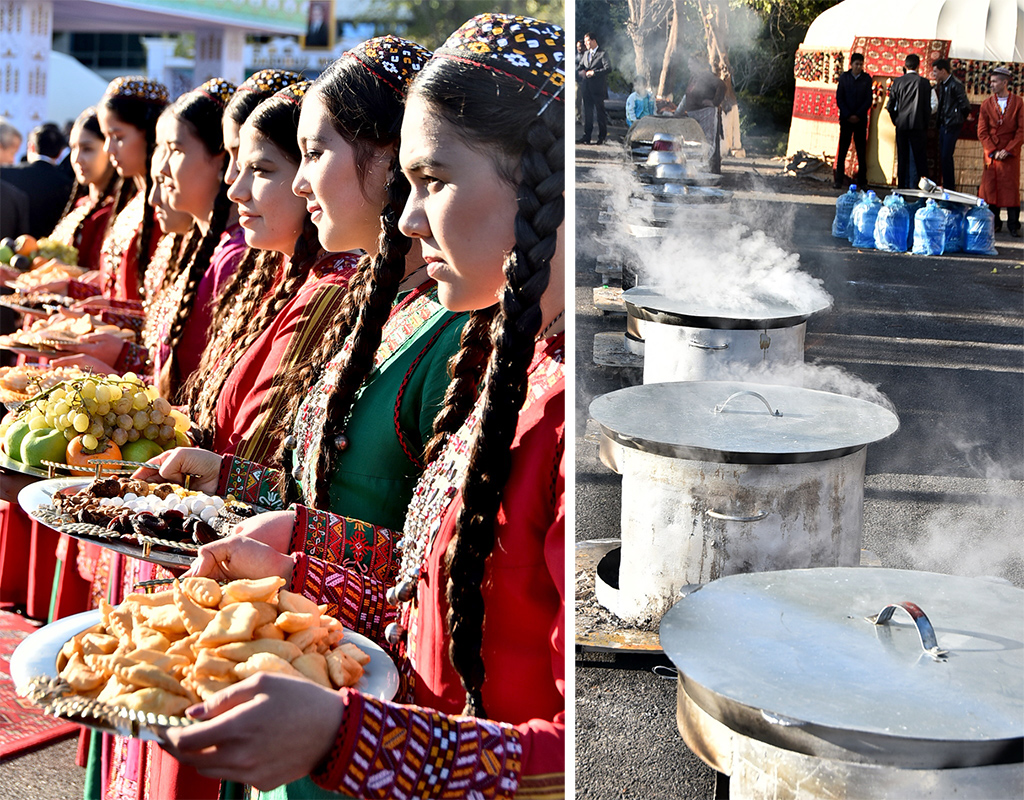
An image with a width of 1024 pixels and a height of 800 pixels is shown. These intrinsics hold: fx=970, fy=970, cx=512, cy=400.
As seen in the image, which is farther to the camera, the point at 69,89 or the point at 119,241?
the point at 69,89

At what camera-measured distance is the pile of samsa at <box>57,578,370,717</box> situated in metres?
1.04

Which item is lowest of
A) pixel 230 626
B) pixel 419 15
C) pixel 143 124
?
pixel 230 626

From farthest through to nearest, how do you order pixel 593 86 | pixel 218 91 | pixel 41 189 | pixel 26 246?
1. pixel 41 189
2. pixel 26 246
3. pixel 218 91
4. pixel 593 86

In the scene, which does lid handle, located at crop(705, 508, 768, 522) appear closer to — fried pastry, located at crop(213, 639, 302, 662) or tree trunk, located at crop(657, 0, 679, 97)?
tree trunk, located at crop(657, 0, 679, 97)

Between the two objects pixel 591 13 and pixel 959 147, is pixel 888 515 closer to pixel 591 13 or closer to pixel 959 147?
pixel 959 147

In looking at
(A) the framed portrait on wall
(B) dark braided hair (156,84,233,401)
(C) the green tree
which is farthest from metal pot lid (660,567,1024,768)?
(C) the green tree

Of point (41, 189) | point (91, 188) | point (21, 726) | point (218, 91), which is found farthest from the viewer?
point (41, 189)

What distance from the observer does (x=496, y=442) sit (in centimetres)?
113

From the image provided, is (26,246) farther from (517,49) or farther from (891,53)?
(891,53)

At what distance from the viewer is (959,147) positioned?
1.43 m

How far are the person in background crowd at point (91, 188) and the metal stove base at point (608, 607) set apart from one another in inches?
160

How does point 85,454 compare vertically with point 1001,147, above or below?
below

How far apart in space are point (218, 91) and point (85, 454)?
145 cm

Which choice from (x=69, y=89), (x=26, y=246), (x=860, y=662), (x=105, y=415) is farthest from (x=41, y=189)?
(x=69, y=89)
